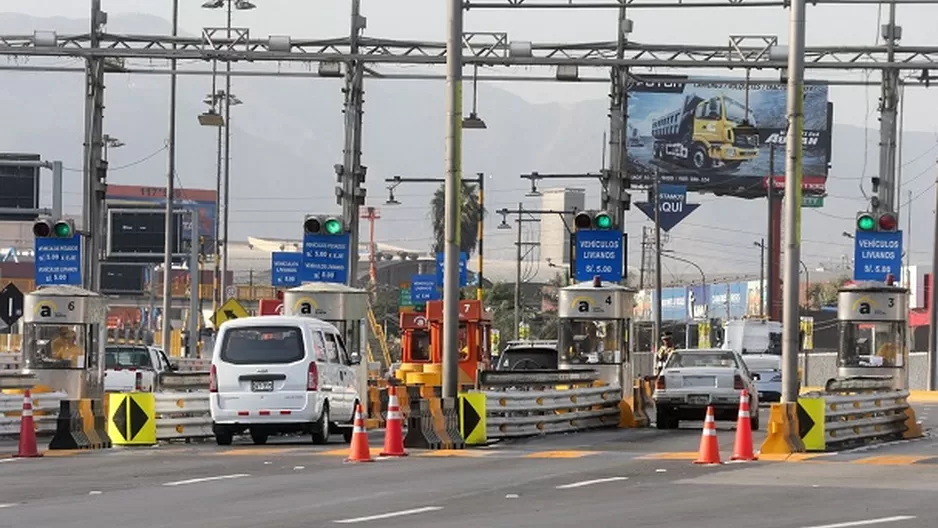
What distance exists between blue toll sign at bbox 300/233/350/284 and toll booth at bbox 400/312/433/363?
9.81 metres

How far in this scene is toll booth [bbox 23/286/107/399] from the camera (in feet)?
130

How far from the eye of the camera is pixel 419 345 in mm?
56625

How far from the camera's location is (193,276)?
247 ft

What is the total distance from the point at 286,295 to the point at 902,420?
46.4 ft

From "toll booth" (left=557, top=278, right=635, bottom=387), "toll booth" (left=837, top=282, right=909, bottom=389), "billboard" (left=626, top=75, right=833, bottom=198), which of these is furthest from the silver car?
"billboard" (left=626, top=75, right=833, bottom=198)

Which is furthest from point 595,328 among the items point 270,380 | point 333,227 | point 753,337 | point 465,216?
point 465,216

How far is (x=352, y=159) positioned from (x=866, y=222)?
434 inches

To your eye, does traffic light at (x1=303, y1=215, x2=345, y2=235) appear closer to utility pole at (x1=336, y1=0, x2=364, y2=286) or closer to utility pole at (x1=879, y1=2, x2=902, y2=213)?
utility pole at (x1=336, y1=0, x2=364, y2=286)

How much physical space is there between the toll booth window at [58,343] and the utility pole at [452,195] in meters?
10.9

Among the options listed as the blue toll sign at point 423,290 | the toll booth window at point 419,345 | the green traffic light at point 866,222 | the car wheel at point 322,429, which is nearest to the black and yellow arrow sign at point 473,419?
the car wheel at point 322,429

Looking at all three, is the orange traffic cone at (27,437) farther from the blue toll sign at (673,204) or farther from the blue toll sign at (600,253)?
the blue toll sign at (673,204)

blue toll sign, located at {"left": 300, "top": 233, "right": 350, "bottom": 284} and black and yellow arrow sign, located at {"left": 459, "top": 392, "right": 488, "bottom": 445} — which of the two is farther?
blue toll sign, located at {"left": 300, "top": 233, "right": 350, "bottom": 284}

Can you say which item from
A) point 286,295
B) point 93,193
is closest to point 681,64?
point 286,295

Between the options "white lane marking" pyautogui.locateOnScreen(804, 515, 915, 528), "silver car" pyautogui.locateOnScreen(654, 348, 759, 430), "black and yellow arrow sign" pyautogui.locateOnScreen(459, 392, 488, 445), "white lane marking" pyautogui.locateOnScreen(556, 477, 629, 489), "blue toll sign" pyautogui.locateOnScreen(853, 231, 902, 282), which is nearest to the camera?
"white lane marking" pyautogui.locateOnScreen(804, 515, 915, 528)
